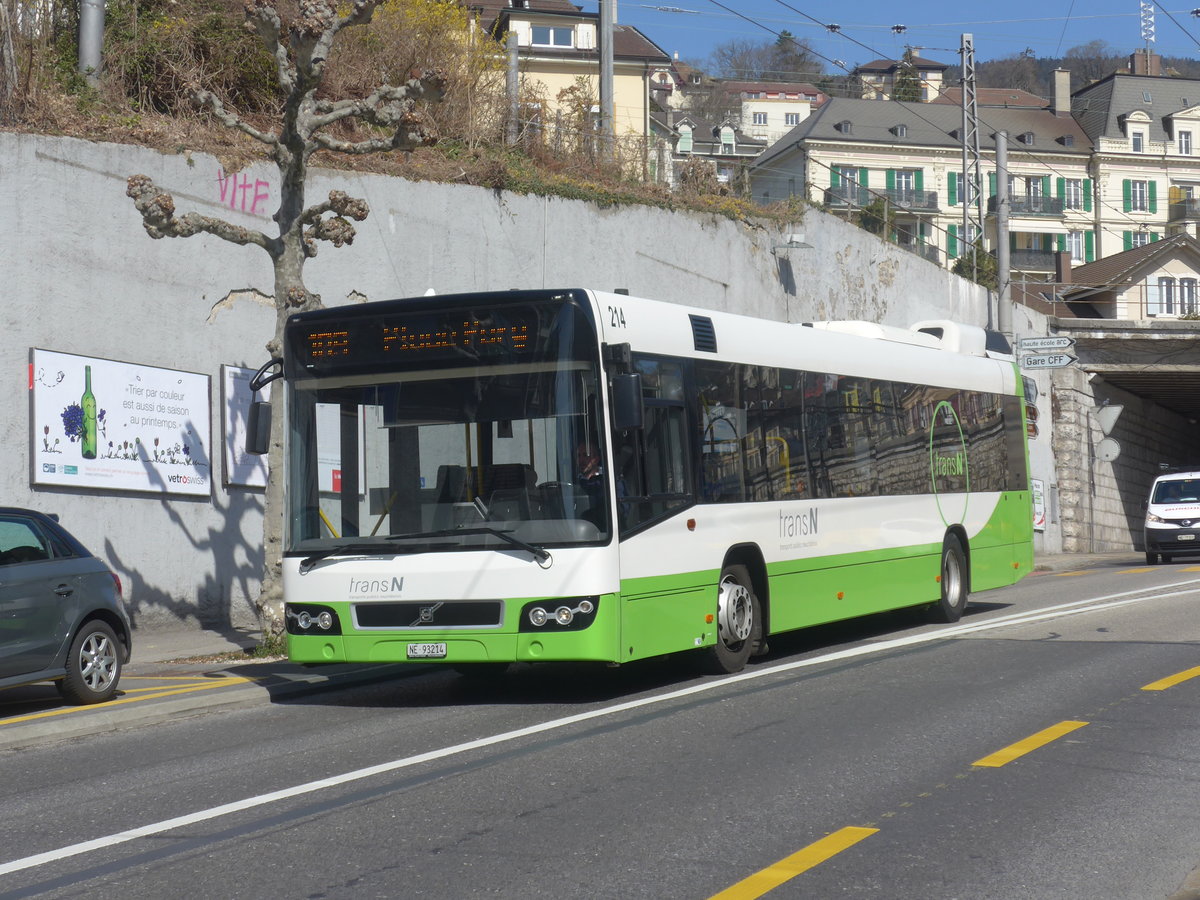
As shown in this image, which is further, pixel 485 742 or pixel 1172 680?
pixel 1172 680

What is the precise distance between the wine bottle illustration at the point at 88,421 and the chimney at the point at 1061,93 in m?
94.1

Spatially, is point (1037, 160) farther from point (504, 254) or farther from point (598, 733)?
point (598, 733)

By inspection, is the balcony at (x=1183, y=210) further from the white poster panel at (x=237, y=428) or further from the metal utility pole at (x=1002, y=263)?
the white poster panel at (x=237, y=428)

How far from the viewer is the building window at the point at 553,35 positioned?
72.1m

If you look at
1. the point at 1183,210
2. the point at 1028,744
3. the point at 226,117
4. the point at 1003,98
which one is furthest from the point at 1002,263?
the point at 1003,98

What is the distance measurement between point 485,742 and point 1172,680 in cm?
544

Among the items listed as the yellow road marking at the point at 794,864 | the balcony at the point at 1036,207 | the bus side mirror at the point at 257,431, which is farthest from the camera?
the balcony at the point at 1036,207

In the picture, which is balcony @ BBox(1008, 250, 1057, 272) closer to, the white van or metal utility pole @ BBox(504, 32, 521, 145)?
the white van

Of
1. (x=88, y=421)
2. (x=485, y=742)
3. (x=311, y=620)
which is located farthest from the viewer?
(x=88, y=421)

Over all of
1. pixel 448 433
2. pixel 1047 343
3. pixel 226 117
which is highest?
pixel 226 117

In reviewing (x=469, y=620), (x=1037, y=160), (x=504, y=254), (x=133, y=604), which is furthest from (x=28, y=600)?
(x=1037, y=160)

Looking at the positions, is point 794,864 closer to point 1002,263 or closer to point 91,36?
point 91,36

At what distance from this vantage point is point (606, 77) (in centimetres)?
2714

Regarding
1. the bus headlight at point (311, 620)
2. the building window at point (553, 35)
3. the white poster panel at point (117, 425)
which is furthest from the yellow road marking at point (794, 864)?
the building window at point (553, 35)
